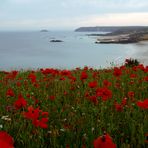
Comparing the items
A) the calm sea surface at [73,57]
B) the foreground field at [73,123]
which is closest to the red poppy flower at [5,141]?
the foreground field at [73,123]

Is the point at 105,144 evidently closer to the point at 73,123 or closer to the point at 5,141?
the point at 5,141

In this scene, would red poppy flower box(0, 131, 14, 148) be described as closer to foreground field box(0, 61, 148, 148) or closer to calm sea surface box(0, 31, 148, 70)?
foreground field box(0, 61, 148, 148)

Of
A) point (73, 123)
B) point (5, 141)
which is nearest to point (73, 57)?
point (73, 123)

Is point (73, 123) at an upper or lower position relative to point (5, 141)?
lower

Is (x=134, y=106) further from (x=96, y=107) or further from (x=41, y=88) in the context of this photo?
(x=41, y=88)

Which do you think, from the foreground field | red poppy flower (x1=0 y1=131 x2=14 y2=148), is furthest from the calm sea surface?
red poppy flower (x1=0 y1=131 x2=14 y2=148)

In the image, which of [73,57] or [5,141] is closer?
[5,141]

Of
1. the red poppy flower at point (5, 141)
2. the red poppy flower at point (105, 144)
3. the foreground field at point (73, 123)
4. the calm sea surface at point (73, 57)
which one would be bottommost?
the calm sea surface at point (73, 57)

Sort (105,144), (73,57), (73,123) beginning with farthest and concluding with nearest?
(73,57) → (73,123) → (105,144)

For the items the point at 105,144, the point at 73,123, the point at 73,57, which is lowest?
the point at 73,57

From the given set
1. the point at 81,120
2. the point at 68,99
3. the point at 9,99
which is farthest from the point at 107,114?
the point at 9,99

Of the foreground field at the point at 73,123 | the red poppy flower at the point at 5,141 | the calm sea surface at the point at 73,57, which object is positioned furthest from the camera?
the calm sea surface at the point at 73,57

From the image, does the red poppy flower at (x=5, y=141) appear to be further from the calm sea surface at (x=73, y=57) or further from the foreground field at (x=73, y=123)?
the calm sea surface at (x=73, y=57)

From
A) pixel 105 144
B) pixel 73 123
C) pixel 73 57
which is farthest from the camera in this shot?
pixel 73 57
